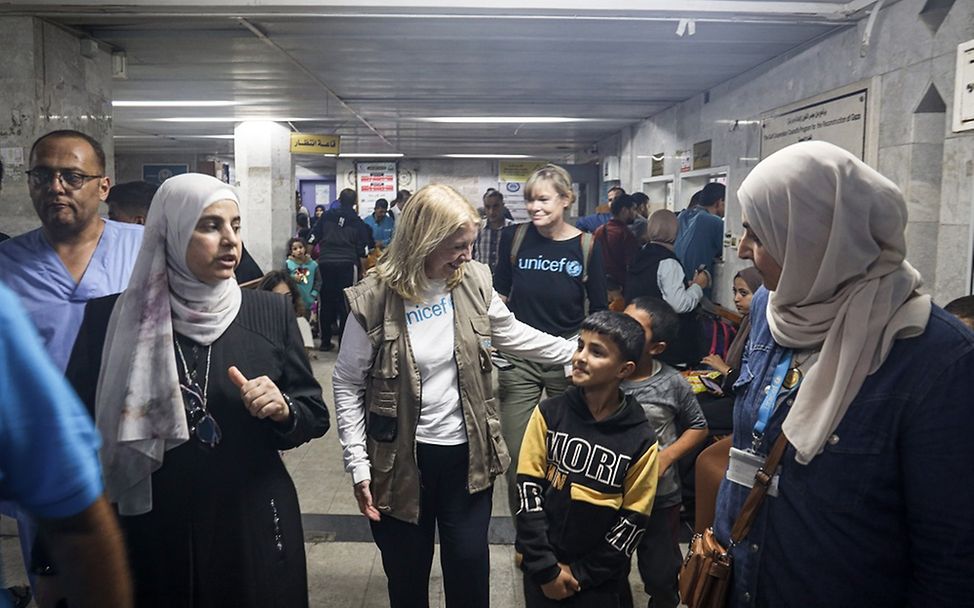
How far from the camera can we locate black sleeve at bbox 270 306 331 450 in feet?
6.73

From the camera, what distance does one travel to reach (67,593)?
44.8 inches

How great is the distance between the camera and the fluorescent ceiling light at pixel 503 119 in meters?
12.6

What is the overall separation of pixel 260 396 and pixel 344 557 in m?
2.24

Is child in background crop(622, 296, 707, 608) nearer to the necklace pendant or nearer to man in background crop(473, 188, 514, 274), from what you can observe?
the necklace pendant

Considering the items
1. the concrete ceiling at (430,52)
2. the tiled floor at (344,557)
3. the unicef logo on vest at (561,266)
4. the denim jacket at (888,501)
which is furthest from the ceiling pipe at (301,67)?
the denim jacket at (888,501)

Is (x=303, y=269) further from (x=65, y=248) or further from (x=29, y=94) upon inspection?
(x=65, y=248)

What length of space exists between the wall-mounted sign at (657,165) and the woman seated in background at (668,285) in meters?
6.17

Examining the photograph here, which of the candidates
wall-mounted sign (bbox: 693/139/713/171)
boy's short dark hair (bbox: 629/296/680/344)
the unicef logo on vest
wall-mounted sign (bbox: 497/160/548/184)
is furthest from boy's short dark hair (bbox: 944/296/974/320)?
wall-mounted sign (bbox: 497/160/548/184)

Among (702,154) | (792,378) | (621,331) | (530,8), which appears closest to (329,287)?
(702,154)

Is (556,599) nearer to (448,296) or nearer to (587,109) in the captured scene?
(448,296)

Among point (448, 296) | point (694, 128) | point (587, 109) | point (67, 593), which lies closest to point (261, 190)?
point (587, 109)

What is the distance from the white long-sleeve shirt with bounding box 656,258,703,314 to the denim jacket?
3.56 meters

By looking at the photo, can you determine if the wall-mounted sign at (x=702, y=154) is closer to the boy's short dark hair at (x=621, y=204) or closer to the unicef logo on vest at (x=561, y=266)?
the boy's short dark hair at (x=621, y=204)

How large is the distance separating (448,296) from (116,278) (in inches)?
50.1
